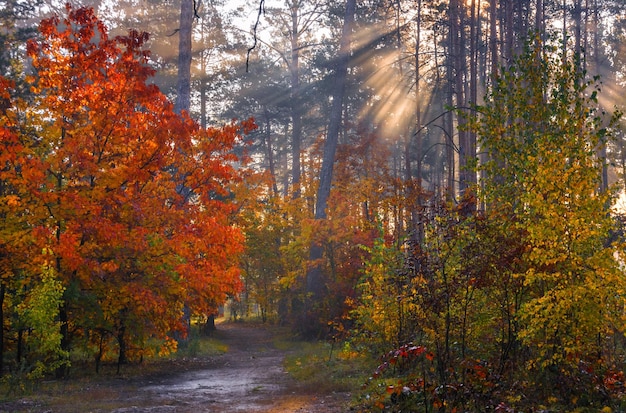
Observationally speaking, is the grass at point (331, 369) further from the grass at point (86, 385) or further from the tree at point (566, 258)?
the tree at point (566, 258)

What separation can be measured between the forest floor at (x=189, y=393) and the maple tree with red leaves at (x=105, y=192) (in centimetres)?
122

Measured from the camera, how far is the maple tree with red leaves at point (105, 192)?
11719 millimetres

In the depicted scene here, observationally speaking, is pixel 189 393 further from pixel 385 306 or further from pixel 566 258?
pixel 566 258

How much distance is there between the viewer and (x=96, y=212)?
11820 millimetres

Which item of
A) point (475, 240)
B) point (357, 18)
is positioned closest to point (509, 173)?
point (475, 240)

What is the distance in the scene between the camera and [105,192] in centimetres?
1246

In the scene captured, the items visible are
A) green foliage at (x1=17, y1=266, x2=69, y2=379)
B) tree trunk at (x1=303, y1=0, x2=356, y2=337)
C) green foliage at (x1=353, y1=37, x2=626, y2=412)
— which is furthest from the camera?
tree trunk at (x1=303, y1=0, x2=356, y2=337)

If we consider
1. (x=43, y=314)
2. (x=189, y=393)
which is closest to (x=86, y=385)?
(x=43, y=314)

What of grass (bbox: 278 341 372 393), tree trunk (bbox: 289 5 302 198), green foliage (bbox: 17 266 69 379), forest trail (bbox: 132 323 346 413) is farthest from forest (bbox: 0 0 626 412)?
tree trunk (bbox: 289 5 302 198)

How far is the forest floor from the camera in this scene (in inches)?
368

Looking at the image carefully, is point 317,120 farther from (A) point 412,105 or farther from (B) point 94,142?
(B) point 94,142

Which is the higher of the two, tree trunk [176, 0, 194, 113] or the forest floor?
tree trunk [176, 0, 194, 113]

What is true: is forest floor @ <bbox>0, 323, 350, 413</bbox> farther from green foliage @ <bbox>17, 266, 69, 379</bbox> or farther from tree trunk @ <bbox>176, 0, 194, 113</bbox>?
tree trunk @ <bbox>176, 0, 194, 113</bbox>

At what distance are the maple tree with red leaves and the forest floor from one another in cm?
122
